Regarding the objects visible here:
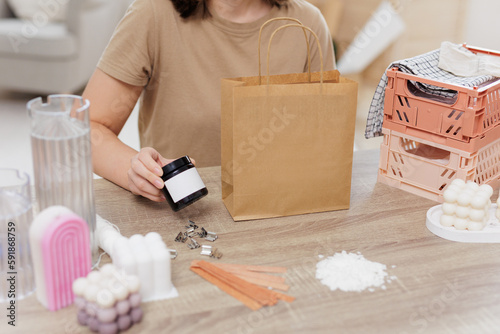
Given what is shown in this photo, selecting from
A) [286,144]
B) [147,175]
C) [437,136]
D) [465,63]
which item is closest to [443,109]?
[437,136]

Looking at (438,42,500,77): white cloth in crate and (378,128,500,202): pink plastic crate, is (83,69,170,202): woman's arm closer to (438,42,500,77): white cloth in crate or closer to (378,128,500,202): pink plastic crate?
(378,128,500,202): pink plastic crate

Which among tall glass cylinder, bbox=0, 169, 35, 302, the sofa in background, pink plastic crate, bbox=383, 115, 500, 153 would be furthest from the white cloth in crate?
the sofa in background

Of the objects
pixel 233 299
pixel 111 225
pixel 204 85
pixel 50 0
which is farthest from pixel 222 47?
pixel 50 0

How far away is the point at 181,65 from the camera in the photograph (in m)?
1.43

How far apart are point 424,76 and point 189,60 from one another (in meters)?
0.58

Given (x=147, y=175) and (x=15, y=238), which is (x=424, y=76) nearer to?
(x=147, y=175)

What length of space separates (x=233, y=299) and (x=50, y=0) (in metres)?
3.54

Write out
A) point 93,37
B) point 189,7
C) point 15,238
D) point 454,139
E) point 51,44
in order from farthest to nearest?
point 93,37, point 51,44, point 189,7, point 454,139, point 15,238

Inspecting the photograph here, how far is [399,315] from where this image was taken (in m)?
0.82

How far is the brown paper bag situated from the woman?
0.29 metres

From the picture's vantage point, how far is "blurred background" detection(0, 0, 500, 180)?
3555 millimetres

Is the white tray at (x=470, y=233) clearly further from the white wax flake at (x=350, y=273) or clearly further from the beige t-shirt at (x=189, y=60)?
the beige t-shirt at (x=189, y=60)

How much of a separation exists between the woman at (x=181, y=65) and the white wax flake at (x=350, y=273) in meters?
0.50

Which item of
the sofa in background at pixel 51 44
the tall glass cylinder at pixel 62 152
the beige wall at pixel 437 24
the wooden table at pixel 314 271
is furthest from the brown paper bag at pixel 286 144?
the sofa in background at pixel 51 44
